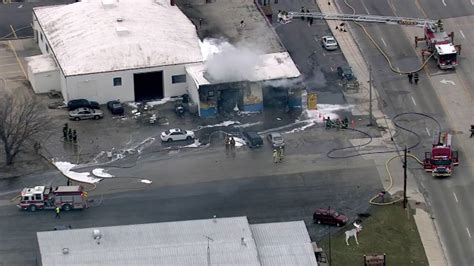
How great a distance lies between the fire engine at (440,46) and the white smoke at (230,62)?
758 inches

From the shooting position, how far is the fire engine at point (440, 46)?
17150cm

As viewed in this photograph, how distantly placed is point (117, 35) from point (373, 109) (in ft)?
90.9

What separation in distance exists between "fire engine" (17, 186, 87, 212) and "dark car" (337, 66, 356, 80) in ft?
123

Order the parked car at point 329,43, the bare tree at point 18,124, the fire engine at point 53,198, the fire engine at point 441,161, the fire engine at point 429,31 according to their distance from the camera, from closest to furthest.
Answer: the fire engine at point 53,198, the fire engine at point 441,161, the bare tree at point 18,124, the fire engine at point 429,31, the parked car at point 329,43

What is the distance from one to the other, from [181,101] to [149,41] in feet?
23.7

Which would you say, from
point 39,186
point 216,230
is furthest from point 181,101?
point 216,230

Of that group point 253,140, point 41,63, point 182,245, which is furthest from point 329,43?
point 182,245

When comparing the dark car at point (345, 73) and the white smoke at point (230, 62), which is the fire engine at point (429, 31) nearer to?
the dark car at point (345, 73)

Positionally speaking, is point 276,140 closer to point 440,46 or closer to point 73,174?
point 73,174

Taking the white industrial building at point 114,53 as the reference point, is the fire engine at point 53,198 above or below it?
below

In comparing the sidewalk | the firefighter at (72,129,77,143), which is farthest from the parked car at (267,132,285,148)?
the firefighter at (72,129,77,143)

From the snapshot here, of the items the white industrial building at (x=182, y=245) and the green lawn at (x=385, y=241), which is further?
the green lawn at (x=385, y=241)

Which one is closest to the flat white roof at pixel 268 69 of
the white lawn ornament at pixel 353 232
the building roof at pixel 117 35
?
the building roof at pixel 117 35

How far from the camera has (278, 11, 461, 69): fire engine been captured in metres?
172
